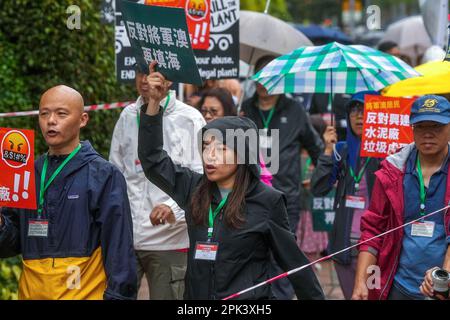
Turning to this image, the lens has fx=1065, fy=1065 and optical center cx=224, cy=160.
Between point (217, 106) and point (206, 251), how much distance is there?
2.99m

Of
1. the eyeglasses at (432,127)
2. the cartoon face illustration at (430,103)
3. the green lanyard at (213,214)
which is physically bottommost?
the green lanyard at (213,214)

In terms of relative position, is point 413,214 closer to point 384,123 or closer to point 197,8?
point 384,123

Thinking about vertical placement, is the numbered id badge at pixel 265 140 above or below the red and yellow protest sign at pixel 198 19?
below

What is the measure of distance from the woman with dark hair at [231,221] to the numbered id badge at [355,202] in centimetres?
213

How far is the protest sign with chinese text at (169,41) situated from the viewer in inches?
238

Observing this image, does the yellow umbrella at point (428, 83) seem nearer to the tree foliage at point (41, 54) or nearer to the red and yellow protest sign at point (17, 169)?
the red and yellow protest sign at point (17, 169)

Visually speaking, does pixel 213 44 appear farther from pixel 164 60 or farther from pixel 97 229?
pixel 97 229

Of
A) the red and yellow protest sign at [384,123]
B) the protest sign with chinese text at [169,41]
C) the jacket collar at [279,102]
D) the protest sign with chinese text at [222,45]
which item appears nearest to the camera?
the protest sign with chinese text at [169,41]

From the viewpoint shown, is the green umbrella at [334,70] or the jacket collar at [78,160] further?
the green umbrella at [334,70]

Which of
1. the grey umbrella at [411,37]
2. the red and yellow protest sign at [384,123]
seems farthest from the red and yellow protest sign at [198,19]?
the grey umbrella at [411,37]

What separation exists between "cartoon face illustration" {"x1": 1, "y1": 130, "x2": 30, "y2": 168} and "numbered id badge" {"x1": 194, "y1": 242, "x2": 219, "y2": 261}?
1056 mm

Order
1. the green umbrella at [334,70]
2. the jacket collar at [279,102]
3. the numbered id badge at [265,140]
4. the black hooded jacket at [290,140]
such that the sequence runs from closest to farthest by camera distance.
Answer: the green umbrella at [334,70] → the numbered id badge at [265,140] → the black hooded jacket at [290,140] → the jacket collar at [279,102]

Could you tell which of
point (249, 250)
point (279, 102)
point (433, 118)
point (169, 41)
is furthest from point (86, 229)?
point (279, 102)
